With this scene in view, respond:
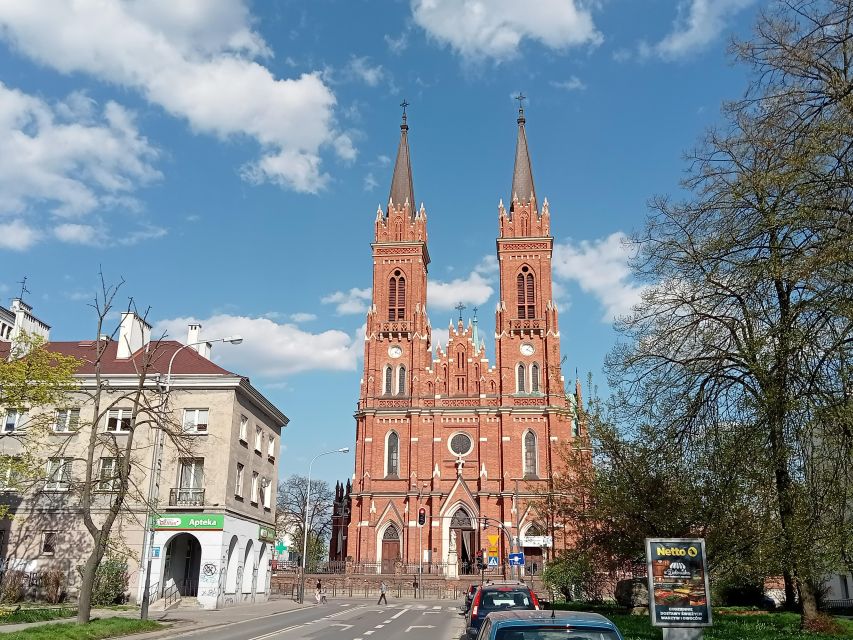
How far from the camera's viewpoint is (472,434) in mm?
61125

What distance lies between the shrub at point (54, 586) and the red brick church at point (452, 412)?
30.8 meters

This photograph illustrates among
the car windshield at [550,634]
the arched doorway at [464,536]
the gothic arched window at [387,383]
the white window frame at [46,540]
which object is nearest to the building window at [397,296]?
the gothic arched window at [387,383]

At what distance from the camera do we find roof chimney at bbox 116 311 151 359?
121 feet

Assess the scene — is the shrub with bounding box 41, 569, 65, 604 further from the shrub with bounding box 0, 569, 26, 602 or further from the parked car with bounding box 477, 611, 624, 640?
the parked car with bounding box 477, 611, 624, 640

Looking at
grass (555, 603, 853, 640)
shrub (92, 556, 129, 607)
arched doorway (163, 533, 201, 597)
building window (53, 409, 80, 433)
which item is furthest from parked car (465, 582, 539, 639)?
building window (53, 409, 80, 433)

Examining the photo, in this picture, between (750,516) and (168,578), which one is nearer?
(750,516)

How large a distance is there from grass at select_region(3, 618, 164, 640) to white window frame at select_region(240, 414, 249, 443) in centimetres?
1323

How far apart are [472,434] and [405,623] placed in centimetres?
3508

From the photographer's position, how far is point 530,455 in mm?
59812

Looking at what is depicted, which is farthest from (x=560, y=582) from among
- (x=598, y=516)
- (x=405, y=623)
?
(x=598, y=516)

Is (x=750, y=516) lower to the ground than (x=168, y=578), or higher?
higher

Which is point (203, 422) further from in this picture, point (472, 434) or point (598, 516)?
point (472, 434)

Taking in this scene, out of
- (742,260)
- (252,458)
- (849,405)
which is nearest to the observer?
(849,405)

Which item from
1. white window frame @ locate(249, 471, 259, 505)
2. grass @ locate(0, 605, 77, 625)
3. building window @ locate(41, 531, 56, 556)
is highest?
white window frame @ locate(249, 471, 259, 505)
